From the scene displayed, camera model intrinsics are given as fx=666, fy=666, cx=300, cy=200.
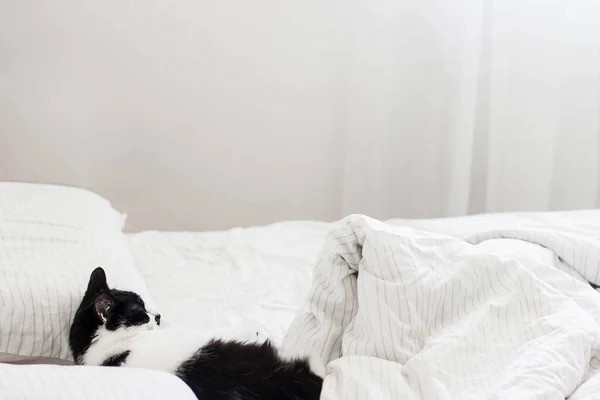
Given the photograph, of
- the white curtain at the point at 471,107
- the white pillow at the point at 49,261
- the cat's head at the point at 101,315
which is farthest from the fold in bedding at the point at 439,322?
the white curtain at the point at 471,107

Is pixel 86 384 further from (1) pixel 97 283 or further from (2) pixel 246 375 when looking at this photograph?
(1) pixel 97 283

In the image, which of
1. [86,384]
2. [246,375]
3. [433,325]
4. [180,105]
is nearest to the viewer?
[86,384]

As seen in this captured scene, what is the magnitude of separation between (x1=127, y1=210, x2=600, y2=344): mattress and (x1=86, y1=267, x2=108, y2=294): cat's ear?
0.64 ft

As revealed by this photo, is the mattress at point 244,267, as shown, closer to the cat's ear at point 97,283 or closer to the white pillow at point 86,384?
the cat's ear at point 97,283

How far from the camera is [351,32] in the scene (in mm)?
2496

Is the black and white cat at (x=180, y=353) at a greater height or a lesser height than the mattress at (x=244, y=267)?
greater

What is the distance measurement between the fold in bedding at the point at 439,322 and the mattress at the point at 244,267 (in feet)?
0.56

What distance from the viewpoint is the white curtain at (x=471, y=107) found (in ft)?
7.88

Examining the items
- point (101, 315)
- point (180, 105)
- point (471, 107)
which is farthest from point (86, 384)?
point (471, 107)

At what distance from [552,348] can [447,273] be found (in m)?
0.22

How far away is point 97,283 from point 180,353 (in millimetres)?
265

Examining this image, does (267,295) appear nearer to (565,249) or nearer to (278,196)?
(565,249)

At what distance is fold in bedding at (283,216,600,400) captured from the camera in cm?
83

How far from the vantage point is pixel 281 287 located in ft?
4.94
